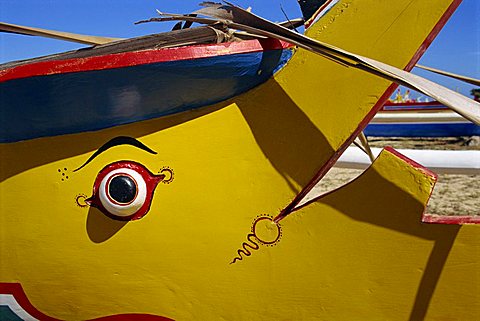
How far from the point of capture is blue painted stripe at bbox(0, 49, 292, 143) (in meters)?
1.07

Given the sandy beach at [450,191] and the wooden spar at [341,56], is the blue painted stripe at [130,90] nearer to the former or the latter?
the wooden spar at [341,56]

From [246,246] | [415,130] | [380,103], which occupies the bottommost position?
[415,130]

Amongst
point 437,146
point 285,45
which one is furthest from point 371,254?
point 437,146

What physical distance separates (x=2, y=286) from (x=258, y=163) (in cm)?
70

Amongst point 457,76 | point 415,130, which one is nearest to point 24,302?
point 457,76

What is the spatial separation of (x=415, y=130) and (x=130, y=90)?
7.86 metres

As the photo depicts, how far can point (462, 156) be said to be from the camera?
289cm

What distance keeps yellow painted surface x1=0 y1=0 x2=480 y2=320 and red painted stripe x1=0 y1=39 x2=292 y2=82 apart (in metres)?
0.09

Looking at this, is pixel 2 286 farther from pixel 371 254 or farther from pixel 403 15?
pixel 403 15

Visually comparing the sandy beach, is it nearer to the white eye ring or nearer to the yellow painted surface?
the yellow painted surface

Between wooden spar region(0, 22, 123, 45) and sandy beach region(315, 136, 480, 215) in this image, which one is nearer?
wooden spar region(0, 22, 123, 45)

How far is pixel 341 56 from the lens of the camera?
0.92 m

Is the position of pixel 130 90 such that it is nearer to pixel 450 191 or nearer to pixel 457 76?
pixel 457 76

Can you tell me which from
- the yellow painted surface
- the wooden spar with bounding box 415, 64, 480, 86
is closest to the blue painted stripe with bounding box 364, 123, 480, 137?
the wooden spar with bounding box 415, 64, 480, 86
